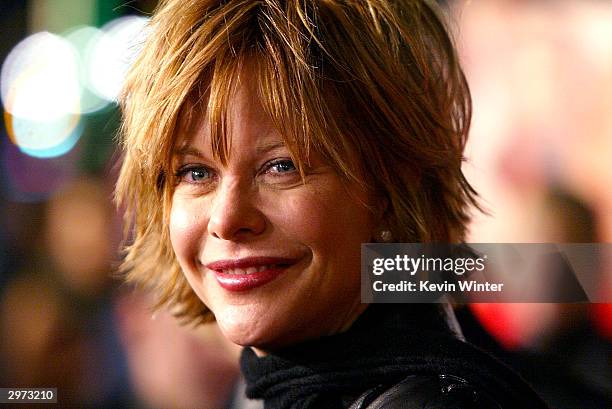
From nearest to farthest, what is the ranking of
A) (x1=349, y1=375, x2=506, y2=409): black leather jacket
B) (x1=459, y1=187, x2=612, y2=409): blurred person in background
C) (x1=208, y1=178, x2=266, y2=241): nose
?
1. (x1=349, y1=375, x2=506, y2=409): black leather jacket
2. (x1=208, y1=178, x2=266, y2=241): nose
3. (x1=459, y1=187, x2=612, y2=409): blurred person in background

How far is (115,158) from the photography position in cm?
146

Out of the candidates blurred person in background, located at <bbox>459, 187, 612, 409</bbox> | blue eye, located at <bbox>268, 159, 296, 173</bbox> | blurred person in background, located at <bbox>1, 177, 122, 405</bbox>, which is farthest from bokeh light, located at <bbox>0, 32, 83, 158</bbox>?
blurred person in background, located at <bbox>459, 187, 612, 409</bbox>

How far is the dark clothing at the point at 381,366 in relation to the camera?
2.52 ft

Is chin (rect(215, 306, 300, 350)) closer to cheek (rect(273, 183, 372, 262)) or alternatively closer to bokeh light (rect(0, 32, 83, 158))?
cheek (rect(273, 183, 372, 262))

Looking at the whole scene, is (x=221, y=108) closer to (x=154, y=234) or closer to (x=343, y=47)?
(x=343, y=47)

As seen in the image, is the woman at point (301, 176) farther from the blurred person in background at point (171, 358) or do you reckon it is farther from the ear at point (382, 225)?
the blurred person in background at point (171, 358)

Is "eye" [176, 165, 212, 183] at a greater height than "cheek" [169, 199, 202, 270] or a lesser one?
greater

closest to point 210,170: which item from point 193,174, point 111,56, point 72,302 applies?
point 193,174

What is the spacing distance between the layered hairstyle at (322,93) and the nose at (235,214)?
0.16 feet

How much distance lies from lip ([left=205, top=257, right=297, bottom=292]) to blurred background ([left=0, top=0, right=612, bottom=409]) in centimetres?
37

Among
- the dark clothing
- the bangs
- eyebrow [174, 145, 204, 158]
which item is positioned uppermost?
the bangs

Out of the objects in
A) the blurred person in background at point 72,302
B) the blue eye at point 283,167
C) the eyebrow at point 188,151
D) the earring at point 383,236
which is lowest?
the blurred person in background at point 72,302

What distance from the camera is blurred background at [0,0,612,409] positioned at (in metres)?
1.19

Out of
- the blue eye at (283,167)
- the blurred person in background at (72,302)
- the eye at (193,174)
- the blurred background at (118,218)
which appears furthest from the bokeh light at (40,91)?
the blue eye at (283,167)
